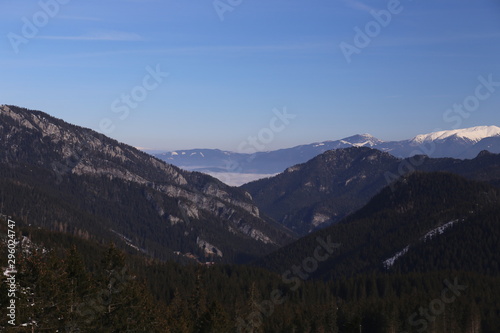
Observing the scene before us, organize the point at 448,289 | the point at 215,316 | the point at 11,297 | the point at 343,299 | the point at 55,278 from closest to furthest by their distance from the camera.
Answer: the point at 11,297, the point at 55,278, the point at 215,316, the point at 448,289, the point at 343,299

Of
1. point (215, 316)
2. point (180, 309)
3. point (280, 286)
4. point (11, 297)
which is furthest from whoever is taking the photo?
→ point (280, 286)

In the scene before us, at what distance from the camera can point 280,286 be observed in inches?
7495

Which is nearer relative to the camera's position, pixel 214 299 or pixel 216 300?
pixel 214 299

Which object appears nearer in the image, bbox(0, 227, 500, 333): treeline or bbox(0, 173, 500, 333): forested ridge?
bbox(0, 227, 500, 333): treeline

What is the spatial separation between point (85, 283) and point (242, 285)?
388ft

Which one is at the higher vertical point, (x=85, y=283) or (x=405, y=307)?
(x=85, y=283)

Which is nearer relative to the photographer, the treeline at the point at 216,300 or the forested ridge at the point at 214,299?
the treeline at the point at 216,300

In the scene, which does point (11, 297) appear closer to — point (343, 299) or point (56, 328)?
point (56, 328)

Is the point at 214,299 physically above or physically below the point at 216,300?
above

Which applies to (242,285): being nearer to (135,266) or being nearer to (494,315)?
(135,266)

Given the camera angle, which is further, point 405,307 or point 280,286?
point 280,286

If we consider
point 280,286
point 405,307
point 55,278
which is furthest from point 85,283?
point 280,286

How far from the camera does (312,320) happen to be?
127375 millimetres

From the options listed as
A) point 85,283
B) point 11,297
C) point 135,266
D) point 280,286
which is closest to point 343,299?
point 280,286
